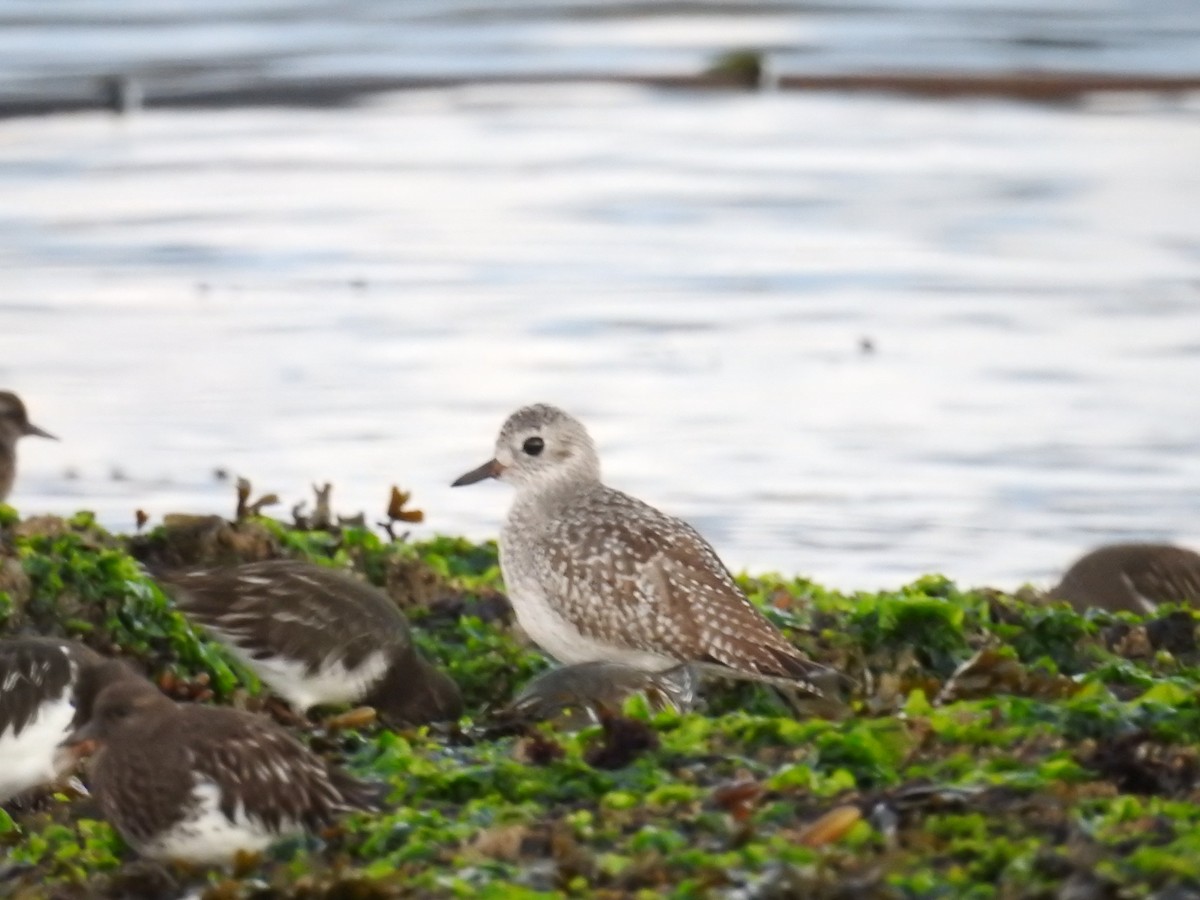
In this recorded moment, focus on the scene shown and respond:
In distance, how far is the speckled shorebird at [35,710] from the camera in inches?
243

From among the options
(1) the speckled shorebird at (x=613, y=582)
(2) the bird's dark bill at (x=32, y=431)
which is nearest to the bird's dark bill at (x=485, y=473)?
(1) the speckled shorebird at (x=613, y=582)

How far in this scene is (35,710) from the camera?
6.20m

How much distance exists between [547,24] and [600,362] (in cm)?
1579

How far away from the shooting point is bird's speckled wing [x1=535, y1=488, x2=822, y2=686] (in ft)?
23.0

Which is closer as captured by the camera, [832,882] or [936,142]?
[832,882]

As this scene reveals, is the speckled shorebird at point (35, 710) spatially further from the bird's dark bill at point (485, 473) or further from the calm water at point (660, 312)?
the calm water at point (660, 312)

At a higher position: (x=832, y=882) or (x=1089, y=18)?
(x=1089, y=18)

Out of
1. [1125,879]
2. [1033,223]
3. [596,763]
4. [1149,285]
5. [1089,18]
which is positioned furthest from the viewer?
[1089,18]

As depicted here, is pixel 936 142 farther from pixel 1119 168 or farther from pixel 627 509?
pixel 627 509

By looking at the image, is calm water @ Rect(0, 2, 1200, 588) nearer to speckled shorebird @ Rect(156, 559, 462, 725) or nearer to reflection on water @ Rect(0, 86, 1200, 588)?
reflection on water @ Rect(0, 86, 1200, 588)

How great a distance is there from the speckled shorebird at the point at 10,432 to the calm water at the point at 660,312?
512mm

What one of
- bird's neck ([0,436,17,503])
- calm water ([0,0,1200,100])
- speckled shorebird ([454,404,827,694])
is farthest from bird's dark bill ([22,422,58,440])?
calm water ([0,0,1200,100])

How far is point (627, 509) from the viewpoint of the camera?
764 centimetres

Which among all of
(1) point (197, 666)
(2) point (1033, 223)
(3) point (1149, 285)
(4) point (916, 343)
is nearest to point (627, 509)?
(1) point (197, 666)
